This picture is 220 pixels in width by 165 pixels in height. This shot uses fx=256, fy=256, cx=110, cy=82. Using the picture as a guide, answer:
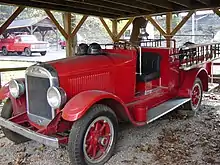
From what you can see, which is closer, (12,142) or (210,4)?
(12,142)

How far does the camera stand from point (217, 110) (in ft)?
15.6

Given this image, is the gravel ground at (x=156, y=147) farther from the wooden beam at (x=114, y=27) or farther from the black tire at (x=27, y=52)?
the black tire at (x=27, y=52)

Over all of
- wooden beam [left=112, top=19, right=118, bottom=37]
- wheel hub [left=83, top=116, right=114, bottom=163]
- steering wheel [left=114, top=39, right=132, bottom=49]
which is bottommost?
wheel hub [left=83, top=116, right=114, bottom=163]

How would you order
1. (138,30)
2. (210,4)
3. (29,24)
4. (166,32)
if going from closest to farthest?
(210,4) → (138,30) → (166,32) → (29,24)

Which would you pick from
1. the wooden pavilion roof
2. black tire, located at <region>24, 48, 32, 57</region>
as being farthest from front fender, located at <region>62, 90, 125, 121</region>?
black tire, located at <region>24, 48, 32, 57</region>

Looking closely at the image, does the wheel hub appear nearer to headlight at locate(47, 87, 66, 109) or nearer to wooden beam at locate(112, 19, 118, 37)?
headlight at locate(47, 87, 66, 109)

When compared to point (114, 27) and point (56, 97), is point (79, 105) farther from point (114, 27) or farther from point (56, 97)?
point (114, 27)

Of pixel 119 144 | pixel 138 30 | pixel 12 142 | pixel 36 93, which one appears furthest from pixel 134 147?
pixel 138 30

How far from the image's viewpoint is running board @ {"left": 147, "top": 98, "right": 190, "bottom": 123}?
3.39 meters

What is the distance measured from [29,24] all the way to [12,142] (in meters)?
14.8

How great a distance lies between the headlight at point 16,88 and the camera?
3.01 m

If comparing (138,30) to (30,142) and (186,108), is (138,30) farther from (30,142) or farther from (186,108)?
(30,142)

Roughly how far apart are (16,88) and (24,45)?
40.7 feet

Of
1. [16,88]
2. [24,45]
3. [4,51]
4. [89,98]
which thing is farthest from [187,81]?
[4,51]
